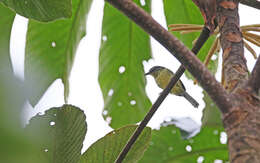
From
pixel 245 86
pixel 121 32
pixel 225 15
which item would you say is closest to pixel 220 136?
pixel 121 32

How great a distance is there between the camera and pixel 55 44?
Answer: 1.82 meters

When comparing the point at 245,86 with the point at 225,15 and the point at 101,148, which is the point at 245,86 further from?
the point at 101,148

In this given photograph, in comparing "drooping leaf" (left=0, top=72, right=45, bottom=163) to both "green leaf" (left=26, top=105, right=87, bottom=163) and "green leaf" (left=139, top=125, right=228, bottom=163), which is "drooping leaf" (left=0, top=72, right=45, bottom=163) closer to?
"green leaf" (left=26, top=105, right=87, bottom=163)

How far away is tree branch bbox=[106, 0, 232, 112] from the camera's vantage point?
581mm

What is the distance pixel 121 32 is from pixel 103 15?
0.11 m

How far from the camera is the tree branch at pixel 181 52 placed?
1.90ft

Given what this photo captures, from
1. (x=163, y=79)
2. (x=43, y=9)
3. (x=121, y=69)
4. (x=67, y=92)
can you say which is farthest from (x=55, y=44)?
(x=43, y=9)

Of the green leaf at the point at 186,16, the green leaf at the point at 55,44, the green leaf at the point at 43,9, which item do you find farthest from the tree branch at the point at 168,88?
the green leaf at the point at 186,16

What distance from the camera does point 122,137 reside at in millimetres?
923

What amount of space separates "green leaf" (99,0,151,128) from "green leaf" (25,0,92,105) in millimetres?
155

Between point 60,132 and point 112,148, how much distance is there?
0.39ft

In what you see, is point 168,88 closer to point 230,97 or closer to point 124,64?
point 230,97

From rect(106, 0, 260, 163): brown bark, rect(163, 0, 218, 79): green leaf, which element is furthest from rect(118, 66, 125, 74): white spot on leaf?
rect(106, 0, 260, 163): brown bark

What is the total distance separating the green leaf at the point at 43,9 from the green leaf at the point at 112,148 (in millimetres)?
283
